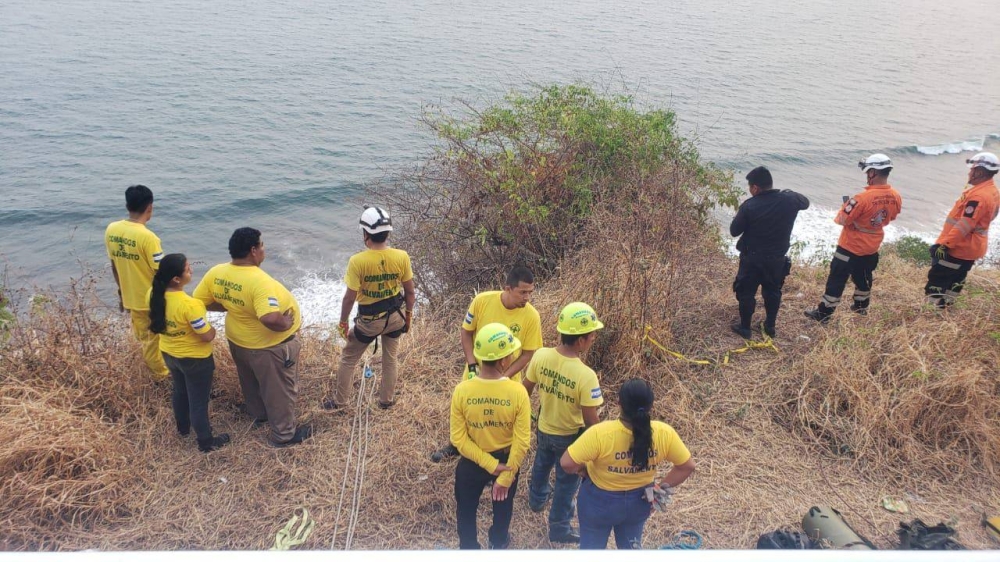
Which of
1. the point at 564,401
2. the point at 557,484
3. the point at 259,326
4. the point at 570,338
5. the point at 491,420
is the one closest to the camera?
the point at 491,420

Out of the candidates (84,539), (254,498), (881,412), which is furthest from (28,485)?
(881,412)

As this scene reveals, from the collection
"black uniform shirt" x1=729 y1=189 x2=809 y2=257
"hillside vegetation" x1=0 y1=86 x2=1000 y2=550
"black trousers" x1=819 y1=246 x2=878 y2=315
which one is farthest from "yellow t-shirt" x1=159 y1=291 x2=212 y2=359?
"black trousers" x1=819 y1=246 x2=878 y2=315

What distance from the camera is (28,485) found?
404cm

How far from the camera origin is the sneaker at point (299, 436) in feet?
16.3

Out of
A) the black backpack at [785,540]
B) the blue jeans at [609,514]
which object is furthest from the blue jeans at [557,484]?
the black backpack at [785,540]

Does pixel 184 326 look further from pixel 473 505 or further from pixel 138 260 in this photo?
pixel 473 505

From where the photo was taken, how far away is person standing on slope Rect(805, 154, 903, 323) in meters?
6.22

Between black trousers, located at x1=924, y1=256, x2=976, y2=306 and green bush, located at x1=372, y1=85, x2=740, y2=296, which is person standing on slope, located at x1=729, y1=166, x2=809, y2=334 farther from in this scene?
black trousers, located at x1=924, y1=256, x2=976, y2=306

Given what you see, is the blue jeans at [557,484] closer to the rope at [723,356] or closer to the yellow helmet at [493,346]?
the yellow helmet at [493,346]

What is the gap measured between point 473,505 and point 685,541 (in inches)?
57.1

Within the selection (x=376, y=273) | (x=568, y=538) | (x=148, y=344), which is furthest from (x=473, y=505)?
(x=148, y=344)

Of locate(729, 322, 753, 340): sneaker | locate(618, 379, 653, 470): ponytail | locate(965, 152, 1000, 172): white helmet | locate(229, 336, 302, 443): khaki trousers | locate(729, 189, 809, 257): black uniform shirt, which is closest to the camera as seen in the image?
locate(618, 379, 653, 470): ponytail

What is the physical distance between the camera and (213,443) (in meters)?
4.87

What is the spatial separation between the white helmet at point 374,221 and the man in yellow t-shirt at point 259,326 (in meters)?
0.74
